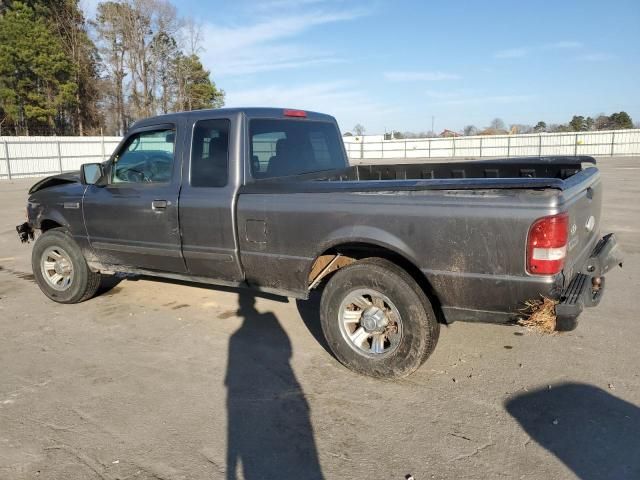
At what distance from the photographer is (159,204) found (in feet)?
15.2

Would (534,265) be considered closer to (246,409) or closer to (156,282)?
(246,409)

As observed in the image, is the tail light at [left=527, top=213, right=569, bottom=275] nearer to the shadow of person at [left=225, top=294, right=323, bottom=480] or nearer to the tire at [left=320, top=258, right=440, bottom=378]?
the tire at [left=320, top=258, right=440, bottom=378]

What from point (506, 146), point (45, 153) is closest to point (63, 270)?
point (45, 153)

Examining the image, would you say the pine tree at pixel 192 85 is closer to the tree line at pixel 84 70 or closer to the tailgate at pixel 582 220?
the tree line at pixel 84 70

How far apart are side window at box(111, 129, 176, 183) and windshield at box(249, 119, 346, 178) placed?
0.84 m

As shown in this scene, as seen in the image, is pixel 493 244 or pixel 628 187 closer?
pixel 493 244

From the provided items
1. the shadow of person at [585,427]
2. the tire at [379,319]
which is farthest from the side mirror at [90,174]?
the shadow of person at [585,427]

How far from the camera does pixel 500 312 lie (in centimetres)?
325

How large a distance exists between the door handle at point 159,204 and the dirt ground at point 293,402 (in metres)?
1.16

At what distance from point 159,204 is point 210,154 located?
26.5 inches

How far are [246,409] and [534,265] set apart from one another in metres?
2.02

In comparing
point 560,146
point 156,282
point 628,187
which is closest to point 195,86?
point 560,146

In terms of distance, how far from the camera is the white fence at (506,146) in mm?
37781

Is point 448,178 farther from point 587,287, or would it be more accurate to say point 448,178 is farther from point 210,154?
point 210,154
